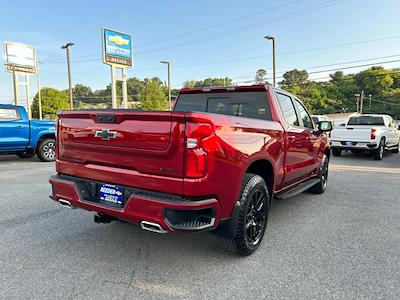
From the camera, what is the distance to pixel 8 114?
9.34 m

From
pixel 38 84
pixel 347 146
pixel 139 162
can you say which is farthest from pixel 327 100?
pixel 139 162

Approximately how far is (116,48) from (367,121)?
19466 mm

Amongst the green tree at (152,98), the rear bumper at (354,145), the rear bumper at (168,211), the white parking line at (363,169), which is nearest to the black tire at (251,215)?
the rear bumper at (168,211)

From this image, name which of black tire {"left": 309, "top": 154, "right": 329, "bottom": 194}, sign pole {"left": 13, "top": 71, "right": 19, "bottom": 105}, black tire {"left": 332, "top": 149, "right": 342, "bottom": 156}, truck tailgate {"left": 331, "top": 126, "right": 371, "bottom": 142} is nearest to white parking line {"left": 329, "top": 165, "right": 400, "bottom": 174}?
truck tailgate {"left": 331, "top": 126, "right": 371, "bottom": 142}

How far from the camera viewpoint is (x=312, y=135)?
17.0ft

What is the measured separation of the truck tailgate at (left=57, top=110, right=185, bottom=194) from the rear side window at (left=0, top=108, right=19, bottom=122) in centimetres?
726

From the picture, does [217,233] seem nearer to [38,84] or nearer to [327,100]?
[38,84]

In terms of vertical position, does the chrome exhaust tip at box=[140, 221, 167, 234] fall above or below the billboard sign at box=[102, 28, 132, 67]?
below

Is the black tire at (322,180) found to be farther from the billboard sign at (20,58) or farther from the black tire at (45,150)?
the billboard sign at (20,58)

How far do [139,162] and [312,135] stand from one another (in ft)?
11.2

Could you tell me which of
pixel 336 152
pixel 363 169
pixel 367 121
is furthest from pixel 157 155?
pixel 367 121

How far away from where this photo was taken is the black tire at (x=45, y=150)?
988cm

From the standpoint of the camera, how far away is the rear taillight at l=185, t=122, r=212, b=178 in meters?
Result: 2.49

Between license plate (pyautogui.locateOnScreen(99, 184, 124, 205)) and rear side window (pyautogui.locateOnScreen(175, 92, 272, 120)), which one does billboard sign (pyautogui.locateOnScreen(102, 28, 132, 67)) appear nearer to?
rear side window (pyautogui.locateOnScreen(175, 92, 272, 120))
